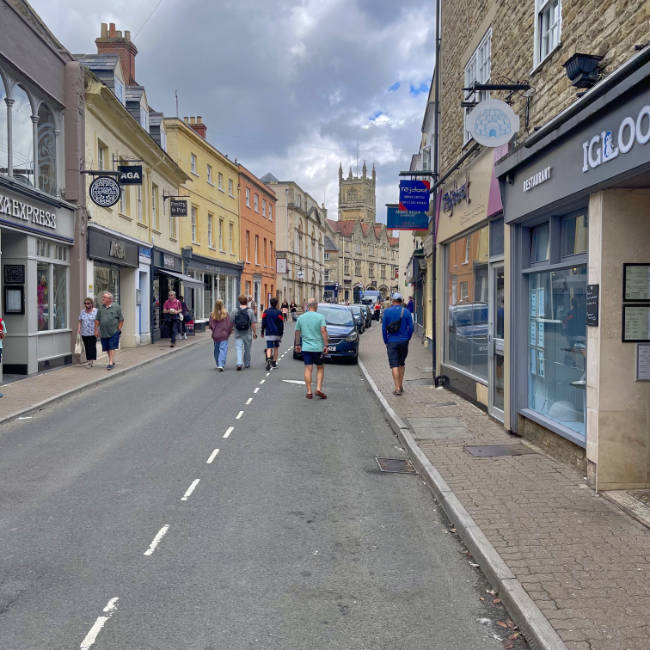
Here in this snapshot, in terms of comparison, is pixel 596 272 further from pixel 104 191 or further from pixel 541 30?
pixel 104 191

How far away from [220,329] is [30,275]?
4.44 m

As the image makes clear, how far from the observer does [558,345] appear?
7.76 meters

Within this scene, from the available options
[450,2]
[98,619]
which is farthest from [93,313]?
[98,619]

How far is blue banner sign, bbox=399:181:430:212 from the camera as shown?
15.6 metres

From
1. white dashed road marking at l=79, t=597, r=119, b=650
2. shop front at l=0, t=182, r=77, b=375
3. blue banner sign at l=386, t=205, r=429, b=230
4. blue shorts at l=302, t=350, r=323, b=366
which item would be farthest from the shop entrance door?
shop front at l=0, t=182, r=77, b=375

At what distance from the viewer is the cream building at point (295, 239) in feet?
203

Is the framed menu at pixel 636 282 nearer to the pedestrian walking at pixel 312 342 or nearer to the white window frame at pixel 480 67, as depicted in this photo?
the white window frame at pixel 480 67

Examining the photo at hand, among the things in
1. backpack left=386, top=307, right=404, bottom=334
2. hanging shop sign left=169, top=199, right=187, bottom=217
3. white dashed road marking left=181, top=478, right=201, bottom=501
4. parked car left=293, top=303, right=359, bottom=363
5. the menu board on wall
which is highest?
hanging shop sign left=169, top=199, right=187, bottom=217

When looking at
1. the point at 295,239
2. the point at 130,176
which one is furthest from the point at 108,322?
the point at 295,239

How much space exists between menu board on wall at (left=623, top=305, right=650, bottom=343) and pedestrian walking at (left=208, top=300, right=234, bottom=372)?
11224 millimetres

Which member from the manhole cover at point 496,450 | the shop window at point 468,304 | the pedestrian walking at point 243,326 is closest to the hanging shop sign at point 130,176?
the pedestrian walking at point 243,326

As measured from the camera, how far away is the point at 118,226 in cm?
2158

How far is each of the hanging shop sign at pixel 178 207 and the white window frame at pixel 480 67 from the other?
1848 cm

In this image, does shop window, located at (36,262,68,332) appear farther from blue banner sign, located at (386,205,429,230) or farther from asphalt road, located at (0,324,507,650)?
blue banner sign, located at (386,205,429,230)
